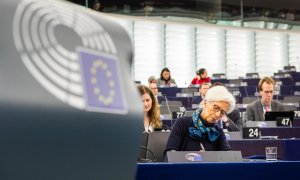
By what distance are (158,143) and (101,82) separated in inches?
162

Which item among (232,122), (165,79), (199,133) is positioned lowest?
(232,122)

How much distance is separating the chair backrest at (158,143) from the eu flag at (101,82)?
4.01 meters

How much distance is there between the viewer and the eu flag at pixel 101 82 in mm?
631

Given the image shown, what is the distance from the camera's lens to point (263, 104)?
25.1 ft

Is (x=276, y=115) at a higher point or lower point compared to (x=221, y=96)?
lower

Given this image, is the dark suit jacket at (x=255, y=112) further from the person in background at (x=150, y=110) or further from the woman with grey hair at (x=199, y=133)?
the woman with grey hair at (x=199, y=133)

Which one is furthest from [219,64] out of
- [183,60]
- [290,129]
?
[290,129]

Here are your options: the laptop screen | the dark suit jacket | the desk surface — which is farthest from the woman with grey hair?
the dark suit jacket

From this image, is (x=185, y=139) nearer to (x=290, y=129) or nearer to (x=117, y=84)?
(x=290, y=129)

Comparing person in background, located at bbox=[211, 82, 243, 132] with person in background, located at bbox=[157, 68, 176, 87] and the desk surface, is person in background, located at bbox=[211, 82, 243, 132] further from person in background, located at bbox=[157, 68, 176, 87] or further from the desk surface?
person in background, located at bbox=[157, 68, 176, 87]

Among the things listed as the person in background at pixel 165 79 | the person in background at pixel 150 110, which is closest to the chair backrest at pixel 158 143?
the person in background at pixel 150 110

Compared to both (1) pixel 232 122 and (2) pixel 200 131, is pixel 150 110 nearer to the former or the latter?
(2) pixel 200 131

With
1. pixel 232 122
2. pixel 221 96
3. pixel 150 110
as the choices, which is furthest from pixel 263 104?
pixel 221 96

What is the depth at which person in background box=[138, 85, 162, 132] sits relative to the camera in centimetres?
532
